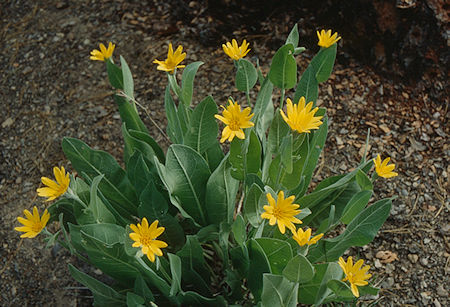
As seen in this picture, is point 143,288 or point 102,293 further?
point 102,293

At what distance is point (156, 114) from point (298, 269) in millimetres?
1492

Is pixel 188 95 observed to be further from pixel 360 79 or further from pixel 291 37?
pixel 360 79

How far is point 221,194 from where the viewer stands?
1.62 metres

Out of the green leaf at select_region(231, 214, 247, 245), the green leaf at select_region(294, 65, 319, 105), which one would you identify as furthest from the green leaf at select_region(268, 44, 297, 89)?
the green leaf at select_region(231, 214, 247, 245)

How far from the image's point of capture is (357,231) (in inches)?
62.0

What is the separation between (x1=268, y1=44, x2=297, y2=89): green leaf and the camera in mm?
1572

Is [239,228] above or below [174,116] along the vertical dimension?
below

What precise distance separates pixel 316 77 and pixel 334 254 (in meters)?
0.61

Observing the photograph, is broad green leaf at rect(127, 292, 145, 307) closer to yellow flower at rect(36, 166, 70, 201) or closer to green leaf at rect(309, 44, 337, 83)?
yellow flower at rect(36, 166, 70, 201)

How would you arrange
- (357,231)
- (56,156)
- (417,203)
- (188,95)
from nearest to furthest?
(357,231) → (188,95) → (417,203) → (56,156)

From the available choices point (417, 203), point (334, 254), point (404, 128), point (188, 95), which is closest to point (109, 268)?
point (188, 95)

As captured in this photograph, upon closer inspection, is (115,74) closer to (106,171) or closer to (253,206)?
(106,171)

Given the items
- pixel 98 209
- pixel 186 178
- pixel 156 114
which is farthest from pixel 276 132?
pixel 156 114

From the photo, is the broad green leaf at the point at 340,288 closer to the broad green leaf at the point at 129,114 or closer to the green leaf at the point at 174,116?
the green leaf at the point at 174,116
